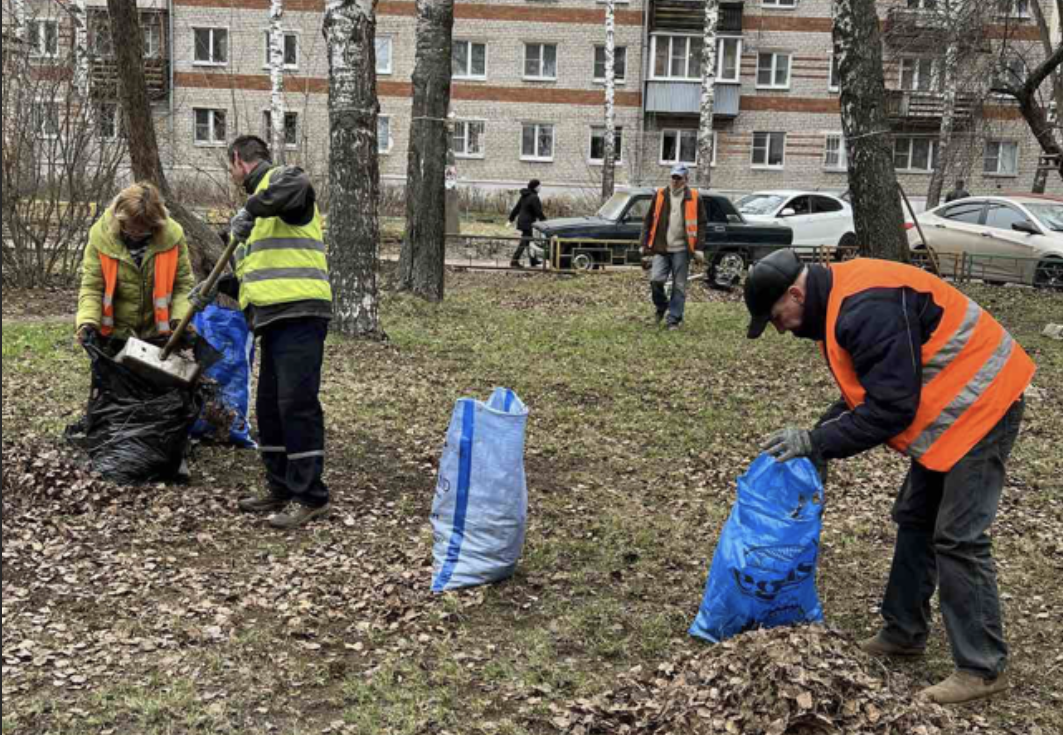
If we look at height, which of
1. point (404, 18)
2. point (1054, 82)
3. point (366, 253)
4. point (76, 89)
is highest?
point (404, 18)

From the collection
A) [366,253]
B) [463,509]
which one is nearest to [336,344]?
[366,253]

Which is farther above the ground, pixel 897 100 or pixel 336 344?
pixel 897 100

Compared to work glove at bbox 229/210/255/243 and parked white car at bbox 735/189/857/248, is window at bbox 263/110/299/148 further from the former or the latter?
work glove at bbox 229/210/255/243

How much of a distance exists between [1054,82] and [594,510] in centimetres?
2076

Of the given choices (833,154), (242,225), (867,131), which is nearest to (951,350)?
(242,225)

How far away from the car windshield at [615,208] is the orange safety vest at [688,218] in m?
6.76

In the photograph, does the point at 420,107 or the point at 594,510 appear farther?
the point at 420,107

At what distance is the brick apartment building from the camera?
36.4m

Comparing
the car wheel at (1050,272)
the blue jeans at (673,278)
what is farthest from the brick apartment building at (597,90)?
the blue jeans at (673,278)

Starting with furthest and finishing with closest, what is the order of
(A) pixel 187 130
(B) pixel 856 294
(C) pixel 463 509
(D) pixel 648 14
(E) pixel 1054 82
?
(D) pixel 648 14
(A) pixel 187 130
(E) pixel 1054 82
(C) pixel 463 509
(B) pixel 856 294

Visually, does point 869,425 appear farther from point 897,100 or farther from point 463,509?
point 897,100

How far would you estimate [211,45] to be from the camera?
36844mm

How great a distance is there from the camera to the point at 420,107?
13773 mm

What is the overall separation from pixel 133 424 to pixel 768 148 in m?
35.5
